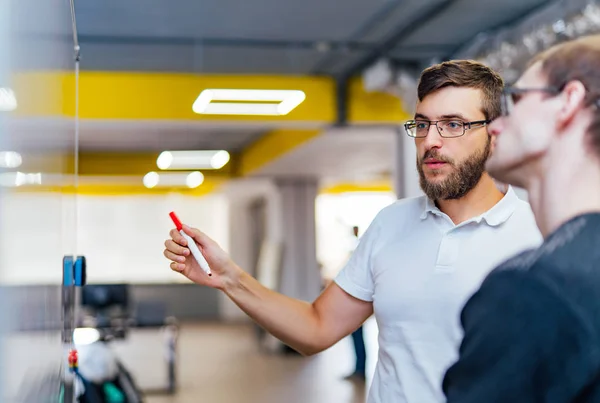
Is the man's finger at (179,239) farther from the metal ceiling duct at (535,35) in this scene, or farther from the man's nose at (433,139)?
the metal ceiling duct at (535,35)

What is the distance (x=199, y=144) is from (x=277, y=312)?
12.1 metres

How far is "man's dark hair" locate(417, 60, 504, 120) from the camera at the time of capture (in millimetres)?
1983

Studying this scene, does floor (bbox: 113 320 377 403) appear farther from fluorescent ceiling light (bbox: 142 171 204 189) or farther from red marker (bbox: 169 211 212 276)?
red marker (bbox: 169 211 212 276)

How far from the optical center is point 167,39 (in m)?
7.32

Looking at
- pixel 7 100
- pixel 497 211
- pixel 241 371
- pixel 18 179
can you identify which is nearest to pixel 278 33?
pixel 241 371

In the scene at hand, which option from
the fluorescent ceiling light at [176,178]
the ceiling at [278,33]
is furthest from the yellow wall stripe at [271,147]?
the ceiling at [278,33]

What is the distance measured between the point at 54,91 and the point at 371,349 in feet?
35.5

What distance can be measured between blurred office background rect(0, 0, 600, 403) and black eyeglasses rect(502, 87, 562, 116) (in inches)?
24.2

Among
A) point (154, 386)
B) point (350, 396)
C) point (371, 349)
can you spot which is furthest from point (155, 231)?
point (350, 396)

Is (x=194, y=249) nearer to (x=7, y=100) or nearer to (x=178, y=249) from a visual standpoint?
(x=178, y=249)

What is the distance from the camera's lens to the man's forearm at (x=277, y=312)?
214cm

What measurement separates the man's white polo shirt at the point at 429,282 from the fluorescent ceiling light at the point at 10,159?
1129 mm

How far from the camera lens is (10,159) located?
3.00 ft

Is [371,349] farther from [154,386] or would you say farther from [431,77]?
[431,77]
